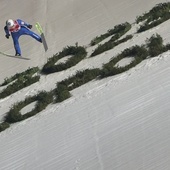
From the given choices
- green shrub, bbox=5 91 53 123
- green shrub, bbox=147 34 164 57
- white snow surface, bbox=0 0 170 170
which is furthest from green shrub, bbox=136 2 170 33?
green shrub, bbox=5 91 53 123

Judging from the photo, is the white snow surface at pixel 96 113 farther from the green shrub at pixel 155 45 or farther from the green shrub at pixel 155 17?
the green shrub at pixel 155 17

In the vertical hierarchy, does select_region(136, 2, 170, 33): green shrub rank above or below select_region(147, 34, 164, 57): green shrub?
above

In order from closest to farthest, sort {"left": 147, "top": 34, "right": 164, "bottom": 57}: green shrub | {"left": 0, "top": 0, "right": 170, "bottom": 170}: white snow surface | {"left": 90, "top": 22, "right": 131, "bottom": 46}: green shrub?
{"left": 0, "top": 0, "right": 170, "bottom": 170}: white snow surface, {"left": 147, "top": 34, "right": 164, "bottom": 57}: green shrub, {"left": 90, "top": 22, "right": 131, "bottom": 46}: green shrub

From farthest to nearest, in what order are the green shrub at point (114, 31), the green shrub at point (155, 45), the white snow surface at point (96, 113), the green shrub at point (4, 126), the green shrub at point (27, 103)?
the green shrub at point (114, 31) → the green shrub at point (27, 103) → the green shrub at point (4, 126) → the green shrub at point (155, 45) → the white snow surface at point (96, 113)

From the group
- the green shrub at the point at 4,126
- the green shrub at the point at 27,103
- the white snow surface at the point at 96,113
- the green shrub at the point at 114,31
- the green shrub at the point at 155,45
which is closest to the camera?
the white snow surface at the point at 96,113

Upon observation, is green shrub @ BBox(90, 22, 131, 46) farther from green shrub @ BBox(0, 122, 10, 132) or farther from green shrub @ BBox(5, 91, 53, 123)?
green shrub @ BBox(0, 122, 10, 132)

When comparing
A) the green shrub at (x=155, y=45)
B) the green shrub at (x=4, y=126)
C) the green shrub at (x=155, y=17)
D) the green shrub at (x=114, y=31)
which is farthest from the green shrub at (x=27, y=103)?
the green shrub at (x=155, y=17)

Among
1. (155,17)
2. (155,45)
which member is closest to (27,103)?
(155,45)

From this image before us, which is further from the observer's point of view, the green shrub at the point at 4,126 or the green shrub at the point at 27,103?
the green shrub at the point at 27,103

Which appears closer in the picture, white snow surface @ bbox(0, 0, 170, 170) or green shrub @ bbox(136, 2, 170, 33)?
white snow surface @ bbox(0, 0, 170, 170)
